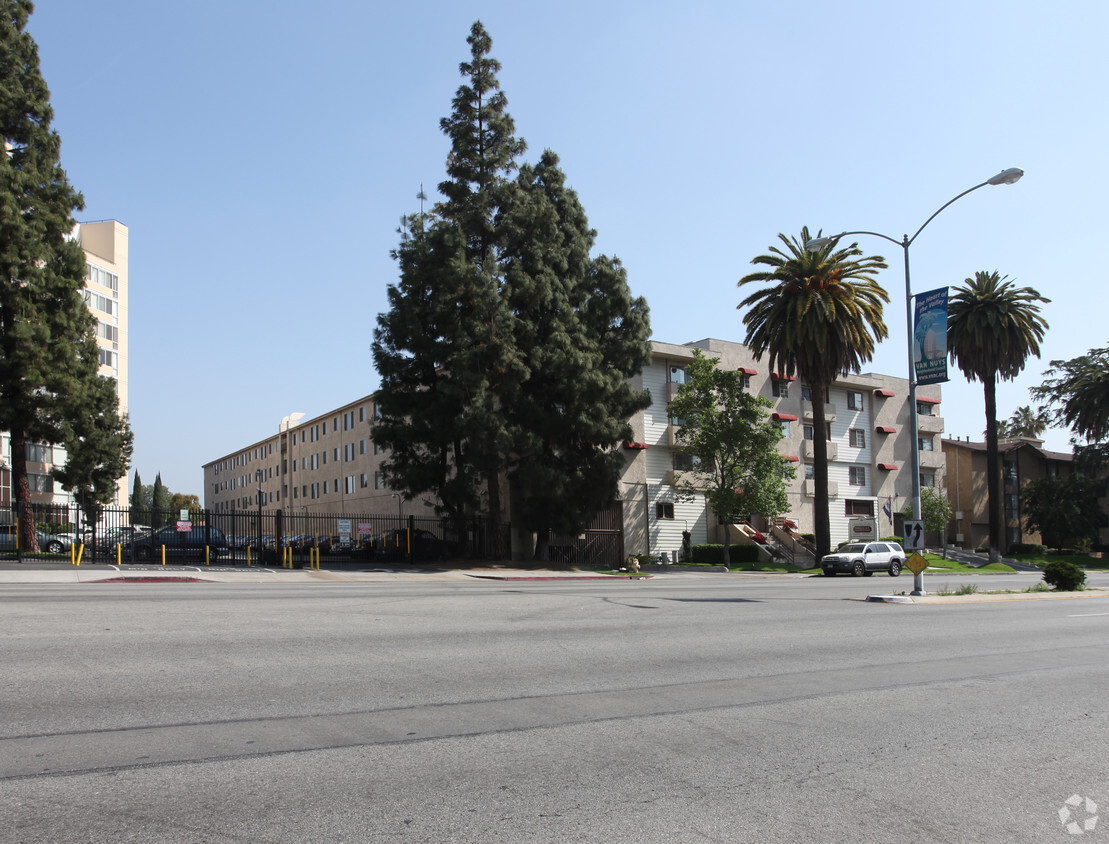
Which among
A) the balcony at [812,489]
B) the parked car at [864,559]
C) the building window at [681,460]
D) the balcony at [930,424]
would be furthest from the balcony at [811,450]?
the parked car at [864,559]

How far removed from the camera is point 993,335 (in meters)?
53.8

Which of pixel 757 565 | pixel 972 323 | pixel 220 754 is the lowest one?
pixel 757 565

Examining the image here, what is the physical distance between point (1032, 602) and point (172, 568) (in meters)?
26.5

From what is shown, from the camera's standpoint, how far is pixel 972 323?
177 feet

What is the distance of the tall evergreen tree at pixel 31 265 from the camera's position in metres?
33.4

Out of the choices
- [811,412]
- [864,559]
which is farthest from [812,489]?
[864,559]

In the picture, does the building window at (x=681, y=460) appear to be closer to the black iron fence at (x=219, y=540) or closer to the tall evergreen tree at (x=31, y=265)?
the black iron fence at (x=219, y=540)

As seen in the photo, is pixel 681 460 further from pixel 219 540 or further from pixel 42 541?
pixel 42 541

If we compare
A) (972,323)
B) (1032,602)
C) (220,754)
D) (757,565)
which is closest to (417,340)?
(757,565)

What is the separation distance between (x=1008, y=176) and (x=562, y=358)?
18.1m

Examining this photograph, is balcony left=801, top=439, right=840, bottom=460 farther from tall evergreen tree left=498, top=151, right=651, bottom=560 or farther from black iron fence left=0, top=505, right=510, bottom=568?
black iron fence left=0, top=505, right=510, bottom=568

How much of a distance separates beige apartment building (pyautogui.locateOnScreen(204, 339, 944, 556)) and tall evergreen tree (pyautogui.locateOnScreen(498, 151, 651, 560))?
4.64 meters

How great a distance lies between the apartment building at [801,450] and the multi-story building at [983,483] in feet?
28.1

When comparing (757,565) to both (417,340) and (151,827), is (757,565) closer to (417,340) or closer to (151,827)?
(417,340)
